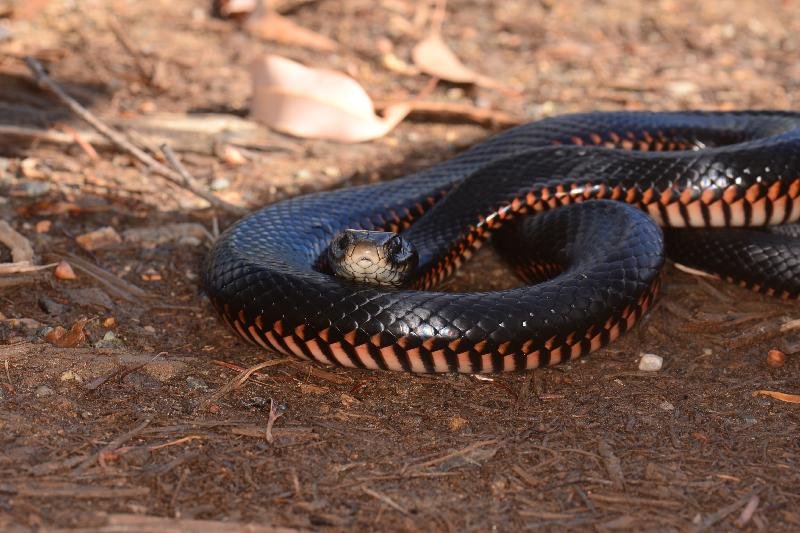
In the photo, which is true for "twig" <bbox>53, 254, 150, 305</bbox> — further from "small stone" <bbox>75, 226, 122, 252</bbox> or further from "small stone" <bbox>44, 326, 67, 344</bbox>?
"small stone" <bbox>44, 326, 67, 344</bbox>

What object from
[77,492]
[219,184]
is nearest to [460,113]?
[219,184]

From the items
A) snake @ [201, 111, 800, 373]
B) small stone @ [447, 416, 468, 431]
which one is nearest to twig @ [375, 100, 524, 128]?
snake @ [201, 111, 800, 373]

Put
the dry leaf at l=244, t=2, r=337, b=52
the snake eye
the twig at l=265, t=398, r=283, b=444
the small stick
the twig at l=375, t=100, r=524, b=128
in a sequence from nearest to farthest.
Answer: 1. the small stick
2. the twig at l=265, t=398, r=283, b=444
3. the snake eye
4. the twig at l=375, t=100, r=524, b=128
5. the dry leaf at l=244, t=2, r=337, b=52

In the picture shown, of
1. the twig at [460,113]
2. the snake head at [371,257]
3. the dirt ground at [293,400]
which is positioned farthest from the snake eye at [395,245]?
the twig at [460,113]

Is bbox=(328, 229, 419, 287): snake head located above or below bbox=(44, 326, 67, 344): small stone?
above

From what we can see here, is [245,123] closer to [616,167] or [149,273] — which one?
[149,273]

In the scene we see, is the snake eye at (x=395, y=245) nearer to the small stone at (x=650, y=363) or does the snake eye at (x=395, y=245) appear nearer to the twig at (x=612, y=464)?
the small stone at (x=650, y=363)
